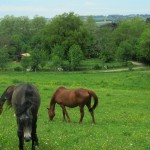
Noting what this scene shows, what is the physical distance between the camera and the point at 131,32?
349ft

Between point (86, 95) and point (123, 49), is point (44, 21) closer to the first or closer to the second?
point (123, 49)

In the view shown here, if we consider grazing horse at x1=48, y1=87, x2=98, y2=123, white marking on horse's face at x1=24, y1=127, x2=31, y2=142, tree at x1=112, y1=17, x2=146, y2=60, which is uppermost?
white marking on horse's face at x1=24, y1=127, x2=31, y2=142

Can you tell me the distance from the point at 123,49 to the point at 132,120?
6161cm

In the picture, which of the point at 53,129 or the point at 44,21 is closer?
the point at 53,129

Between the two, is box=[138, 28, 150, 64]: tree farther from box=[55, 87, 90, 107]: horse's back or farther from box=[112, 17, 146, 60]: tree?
box=[55, 87, 90, 107]: horse's back

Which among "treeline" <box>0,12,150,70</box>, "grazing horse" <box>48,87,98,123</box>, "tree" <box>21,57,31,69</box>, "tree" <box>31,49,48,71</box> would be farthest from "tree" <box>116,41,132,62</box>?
"grazing horse" <box>48,87,98,123</box>

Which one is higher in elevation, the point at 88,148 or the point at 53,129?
the point at 88,148

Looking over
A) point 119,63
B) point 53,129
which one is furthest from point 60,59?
point 53,129

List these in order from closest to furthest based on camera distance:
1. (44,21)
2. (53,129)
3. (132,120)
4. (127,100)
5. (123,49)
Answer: (53,129) < (132,120) < (127,100) < (123,49) < (44,21)

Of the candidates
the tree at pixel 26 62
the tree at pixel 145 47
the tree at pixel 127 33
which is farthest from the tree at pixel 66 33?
the tree at pixel 145 47

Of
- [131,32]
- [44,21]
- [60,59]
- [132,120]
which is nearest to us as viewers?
[132,120]

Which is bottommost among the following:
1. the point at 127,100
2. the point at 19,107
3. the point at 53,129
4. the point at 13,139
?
the point at 127,100

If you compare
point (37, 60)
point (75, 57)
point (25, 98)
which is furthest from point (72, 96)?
point (75, 57)

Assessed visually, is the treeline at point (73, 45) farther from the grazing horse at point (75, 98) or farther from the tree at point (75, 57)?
the grazing horse at point (75, 98)
